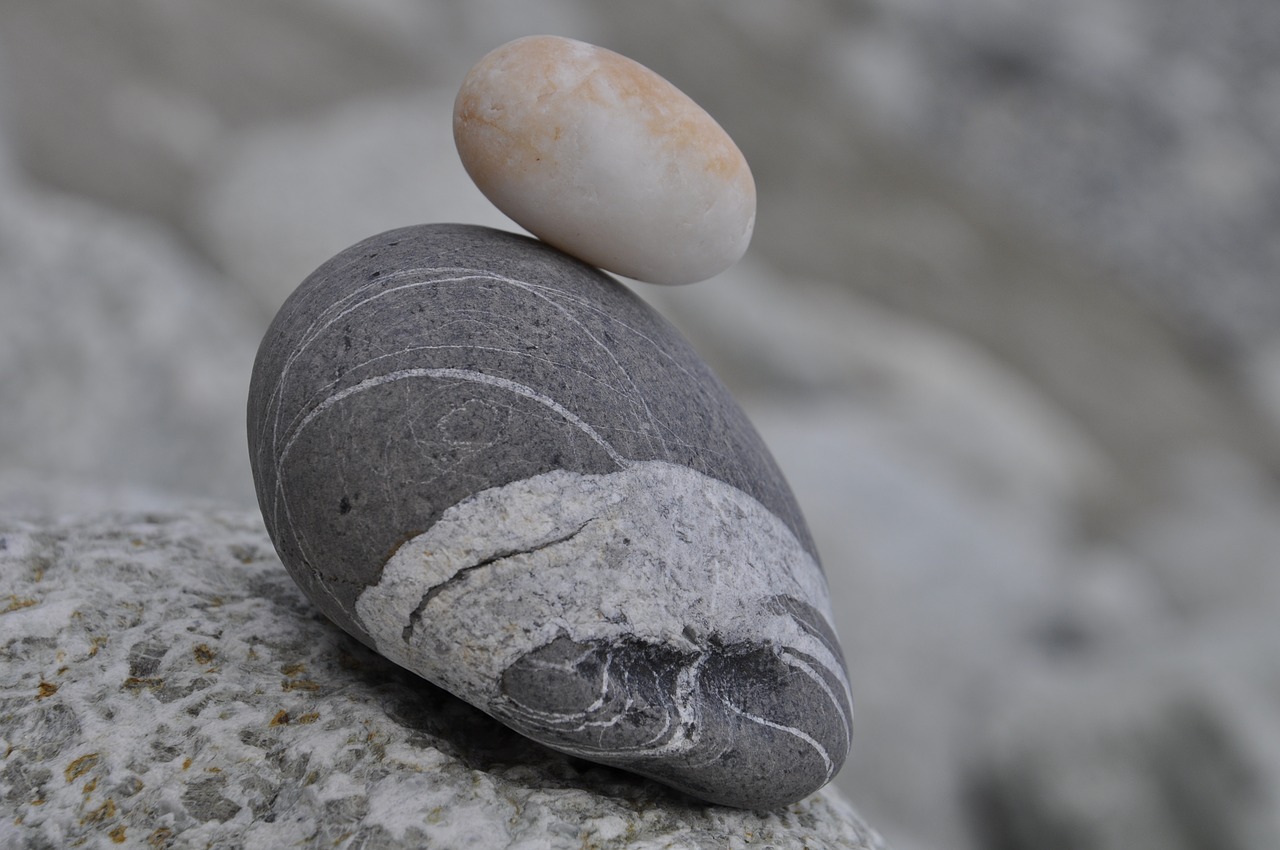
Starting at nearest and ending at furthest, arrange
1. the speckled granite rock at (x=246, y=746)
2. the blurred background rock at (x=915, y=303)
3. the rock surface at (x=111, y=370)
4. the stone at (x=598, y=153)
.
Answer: the speckled granite rock at (x=246, y=746) < the stone at (x=598, y=153) < the blurred background rock at (x=915, y=303) < the rock surface at (x=111, y=370)

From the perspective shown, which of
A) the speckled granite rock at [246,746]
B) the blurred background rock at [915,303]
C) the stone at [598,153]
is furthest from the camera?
the blurred background rock at [915,303]

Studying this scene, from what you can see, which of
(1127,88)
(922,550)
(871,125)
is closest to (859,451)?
(922,550)

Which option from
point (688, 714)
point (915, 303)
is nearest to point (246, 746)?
point (688, 714)

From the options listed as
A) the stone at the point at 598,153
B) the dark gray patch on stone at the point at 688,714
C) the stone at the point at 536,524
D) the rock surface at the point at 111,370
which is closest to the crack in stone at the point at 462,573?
the stone at the point at 536,524

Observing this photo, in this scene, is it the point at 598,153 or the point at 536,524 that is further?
the point at 598,153

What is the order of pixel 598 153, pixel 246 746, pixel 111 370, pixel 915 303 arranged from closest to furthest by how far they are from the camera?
pixel 246 746 → pixel 598 153 → pixel 111 370 → pixel 915 303

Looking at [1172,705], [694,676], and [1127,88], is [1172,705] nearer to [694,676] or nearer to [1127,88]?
[694,676]

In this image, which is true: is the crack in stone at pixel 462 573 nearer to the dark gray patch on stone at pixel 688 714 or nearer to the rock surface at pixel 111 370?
the dark gray patch on stone at pixel 688 714

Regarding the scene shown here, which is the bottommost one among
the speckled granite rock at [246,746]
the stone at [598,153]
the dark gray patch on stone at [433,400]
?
the speckled granite rock at [246,746]

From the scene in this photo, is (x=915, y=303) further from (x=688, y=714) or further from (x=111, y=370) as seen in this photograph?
(x=688, y=714)
